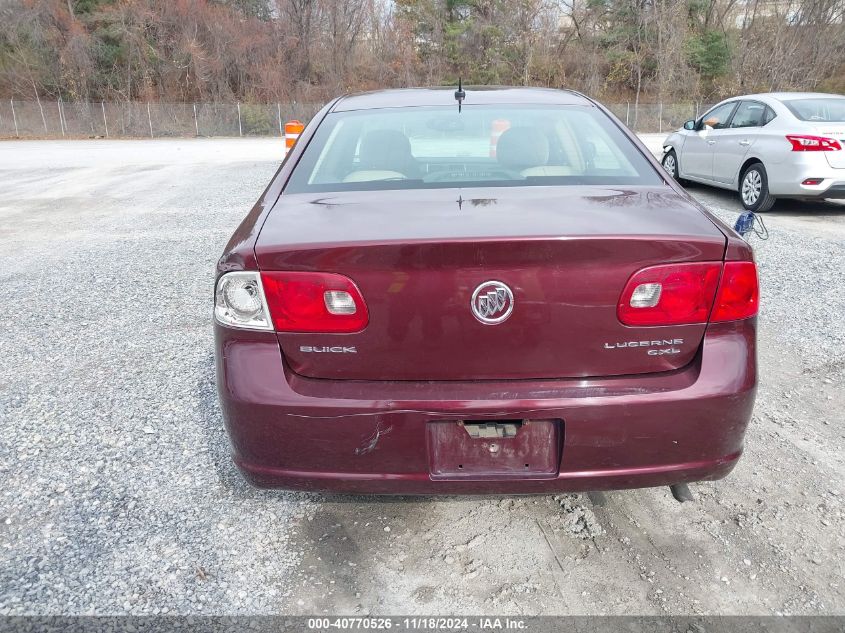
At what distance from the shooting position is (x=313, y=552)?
2.34 meters

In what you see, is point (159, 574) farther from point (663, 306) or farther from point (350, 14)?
point (350, 14)

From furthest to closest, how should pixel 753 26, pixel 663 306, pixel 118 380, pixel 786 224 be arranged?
pixel 753 26 → pixel 786 224 → pixel 118 380 → pixel 663 306

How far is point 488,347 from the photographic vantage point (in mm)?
1882

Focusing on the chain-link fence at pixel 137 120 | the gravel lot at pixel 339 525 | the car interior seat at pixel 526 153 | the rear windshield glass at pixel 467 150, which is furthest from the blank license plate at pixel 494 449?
the chain-link fence at pixel 137 120

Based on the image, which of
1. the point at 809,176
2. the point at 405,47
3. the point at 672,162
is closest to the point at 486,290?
the point at 809,176

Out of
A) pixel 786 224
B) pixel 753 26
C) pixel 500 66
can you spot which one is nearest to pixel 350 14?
pixel 500 66

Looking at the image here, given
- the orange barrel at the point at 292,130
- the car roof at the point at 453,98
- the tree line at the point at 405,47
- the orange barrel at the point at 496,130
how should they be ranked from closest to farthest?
the orange barrel at the point at 496,130 < the car roof at the point at 453,98 < the orange barrel at the point at 292,130 < the tree line at the point at 405,47

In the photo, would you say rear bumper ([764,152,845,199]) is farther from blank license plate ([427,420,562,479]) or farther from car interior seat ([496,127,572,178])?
blank license plate ([427,420,562,479])

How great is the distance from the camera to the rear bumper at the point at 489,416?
74.5 inches

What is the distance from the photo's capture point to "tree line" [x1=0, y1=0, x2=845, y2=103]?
4138 centimetres

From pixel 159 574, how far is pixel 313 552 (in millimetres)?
516

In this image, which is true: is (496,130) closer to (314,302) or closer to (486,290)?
(486,290)

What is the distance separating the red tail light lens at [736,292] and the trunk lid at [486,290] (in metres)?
0.07

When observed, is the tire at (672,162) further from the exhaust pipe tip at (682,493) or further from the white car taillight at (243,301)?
the white car taillight at (243,301)
